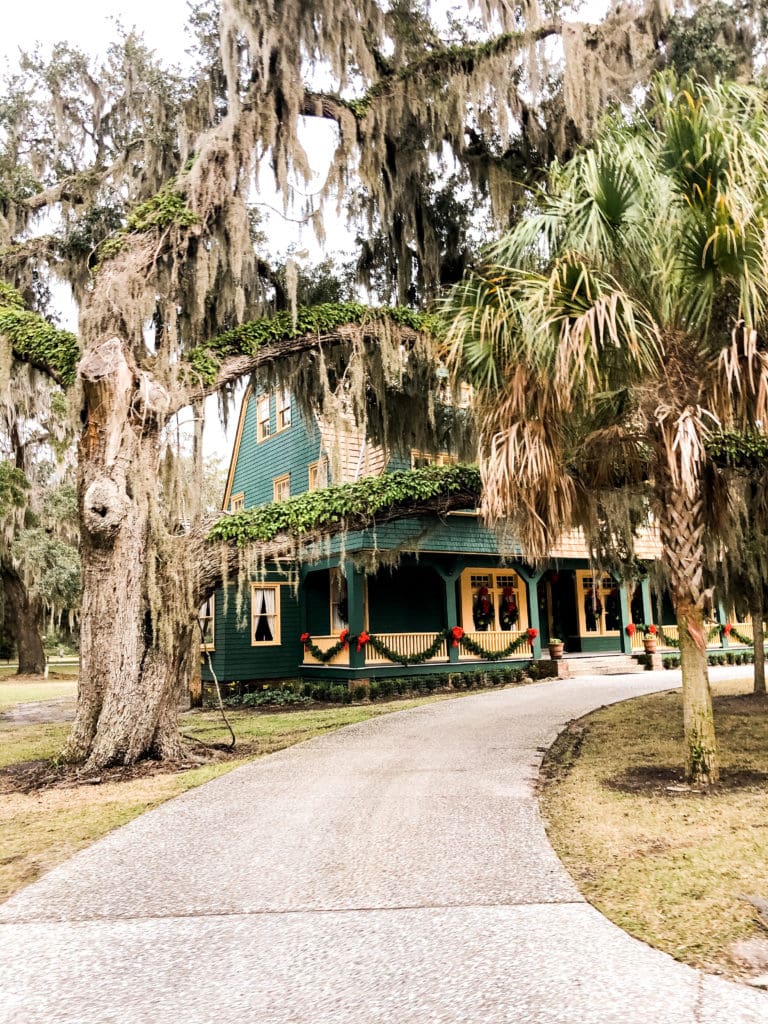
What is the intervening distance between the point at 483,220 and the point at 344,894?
10.4m

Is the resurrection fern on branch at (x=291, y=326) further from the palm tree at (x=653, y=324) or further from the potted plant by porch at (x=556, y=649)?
the potted plant by porch at (x=556, y=649)

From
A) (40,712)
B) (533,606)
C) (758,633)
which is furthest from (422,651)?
(40,712)

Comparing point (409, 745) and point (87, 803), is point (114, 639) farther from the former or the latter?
point (409, 745)

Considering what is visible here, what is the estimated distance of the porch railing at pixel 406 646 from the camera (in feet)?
55.1

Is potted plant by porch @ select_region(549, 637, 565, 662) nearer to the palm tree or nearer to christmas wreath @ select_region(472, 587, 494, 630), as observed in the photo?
christmas wreath @ select_region(472, 587, 494, 630)

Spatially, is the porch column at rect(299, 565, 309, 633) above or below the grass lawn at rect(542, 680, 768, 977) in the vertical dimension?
above

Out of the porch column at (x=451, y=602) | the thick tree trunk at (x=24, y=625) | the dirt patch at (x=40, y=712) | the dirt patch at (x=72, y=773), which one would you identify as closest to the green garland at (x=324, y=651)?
the porch column at (x=451, y=602)

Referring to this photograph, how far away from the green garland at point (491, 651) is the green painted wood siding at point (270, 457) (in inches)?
207

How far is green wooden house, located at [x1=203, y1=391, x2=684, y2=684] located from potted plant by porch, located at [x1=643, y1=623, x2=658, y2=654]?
1.37 feet

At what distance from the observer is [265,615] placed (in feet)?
59.0

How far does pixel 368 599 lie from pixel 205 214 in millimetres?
10566

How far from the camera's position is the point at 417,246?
1169 centimetres

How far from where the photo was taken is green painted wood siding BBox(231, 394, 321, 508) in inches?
722

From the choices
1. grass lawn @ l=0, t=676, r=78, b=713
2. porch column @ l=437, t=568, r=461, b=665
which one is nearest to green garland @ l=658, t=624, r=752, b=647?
porch column @ l=437, t=568, r=461, b=665
